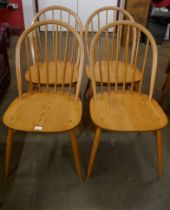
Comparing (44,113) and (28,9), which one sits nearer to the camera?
(44,113)

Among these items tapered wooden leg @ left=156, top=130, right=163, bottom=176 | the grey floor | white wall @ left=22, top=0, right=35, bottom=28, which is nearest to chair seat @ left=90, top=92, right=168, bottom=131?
tapered wooden leg @ left=156, top=130, right=163, bottom=176

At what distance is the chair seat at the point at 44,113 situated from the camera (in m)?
1.02

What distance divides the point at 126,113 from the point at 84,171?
48 centimetres

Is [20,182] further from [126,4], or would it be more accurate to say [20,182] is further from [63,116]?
[126,4]

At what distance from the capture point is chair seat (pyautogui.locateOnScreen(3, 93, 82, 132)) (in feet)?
3.34

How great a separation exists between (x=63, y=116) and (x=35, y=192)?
0.49 metres

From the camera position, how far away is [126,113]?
1.14 meters

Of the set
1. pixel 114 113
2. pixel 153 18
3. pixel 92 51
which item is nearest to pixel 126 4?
pixel 153 18

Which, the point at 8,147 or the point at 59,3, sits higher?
the point at 59,3

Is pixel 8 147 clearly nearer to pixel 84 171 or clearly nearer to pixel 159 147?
pixel 84 171

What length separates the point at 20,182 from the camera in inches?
47.9

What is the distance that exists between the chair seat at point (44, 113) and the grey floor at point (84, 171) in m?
0.41

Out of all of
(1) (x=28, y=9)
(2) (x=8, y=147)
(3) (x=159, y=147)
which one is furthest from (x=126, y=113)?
(1) (x=28, y=9)

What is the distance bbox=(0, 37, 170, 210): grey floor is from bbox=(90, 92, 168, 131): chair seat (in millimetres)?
414
